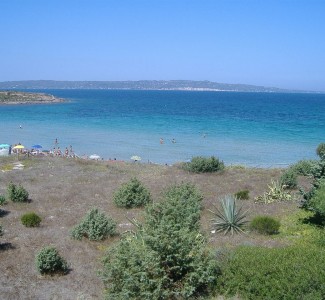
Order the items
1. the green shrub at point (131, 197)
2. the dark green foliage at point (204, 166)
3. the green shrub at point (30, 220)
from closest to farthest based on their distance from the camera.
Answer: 1. the green shrub at point (30, 220)
2. the green shrub at point (131, 197)
3. the dark green foliage at point (204, 166)

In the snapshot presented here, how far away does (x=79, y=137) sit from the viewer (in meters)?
56.8

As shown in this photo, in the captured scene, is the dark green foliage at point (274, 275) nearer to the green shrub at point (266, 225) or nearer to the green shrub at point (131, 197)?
the green shrub at point (266, 225)

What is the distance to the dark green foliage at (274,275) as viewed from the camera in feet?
25.8

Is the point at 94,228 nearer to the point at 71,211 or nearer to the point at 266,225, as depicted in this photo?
the point at 71,211

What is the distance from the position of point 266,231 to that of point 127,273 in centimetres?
642

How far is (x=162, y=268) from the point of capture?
8.38 metres

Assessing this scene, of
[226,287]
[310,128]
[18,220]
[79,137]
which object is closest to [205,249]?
[226,287]

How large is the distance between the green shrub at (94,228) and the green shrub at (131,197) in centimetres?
385

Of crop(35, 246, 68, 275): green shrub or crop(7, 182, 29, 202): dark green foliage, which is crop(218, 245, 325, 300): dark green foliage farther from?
crop(7, 182, 29, 202): dark green foliage

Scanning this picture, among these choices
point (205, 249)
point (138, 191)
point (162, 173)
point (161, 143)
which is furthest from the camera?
point (161, 143)

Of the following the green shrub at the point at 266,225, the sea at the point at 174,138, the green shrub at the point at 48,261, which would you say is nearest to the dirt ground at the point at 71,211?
the green shrub at the point at 48,261

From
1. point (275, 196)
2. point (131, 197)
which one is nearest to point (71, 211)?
point (131, 197)

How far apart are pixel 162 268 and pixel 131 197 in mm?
9476

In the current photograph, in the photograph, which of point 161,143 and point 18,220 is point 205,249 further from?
point 161,143
